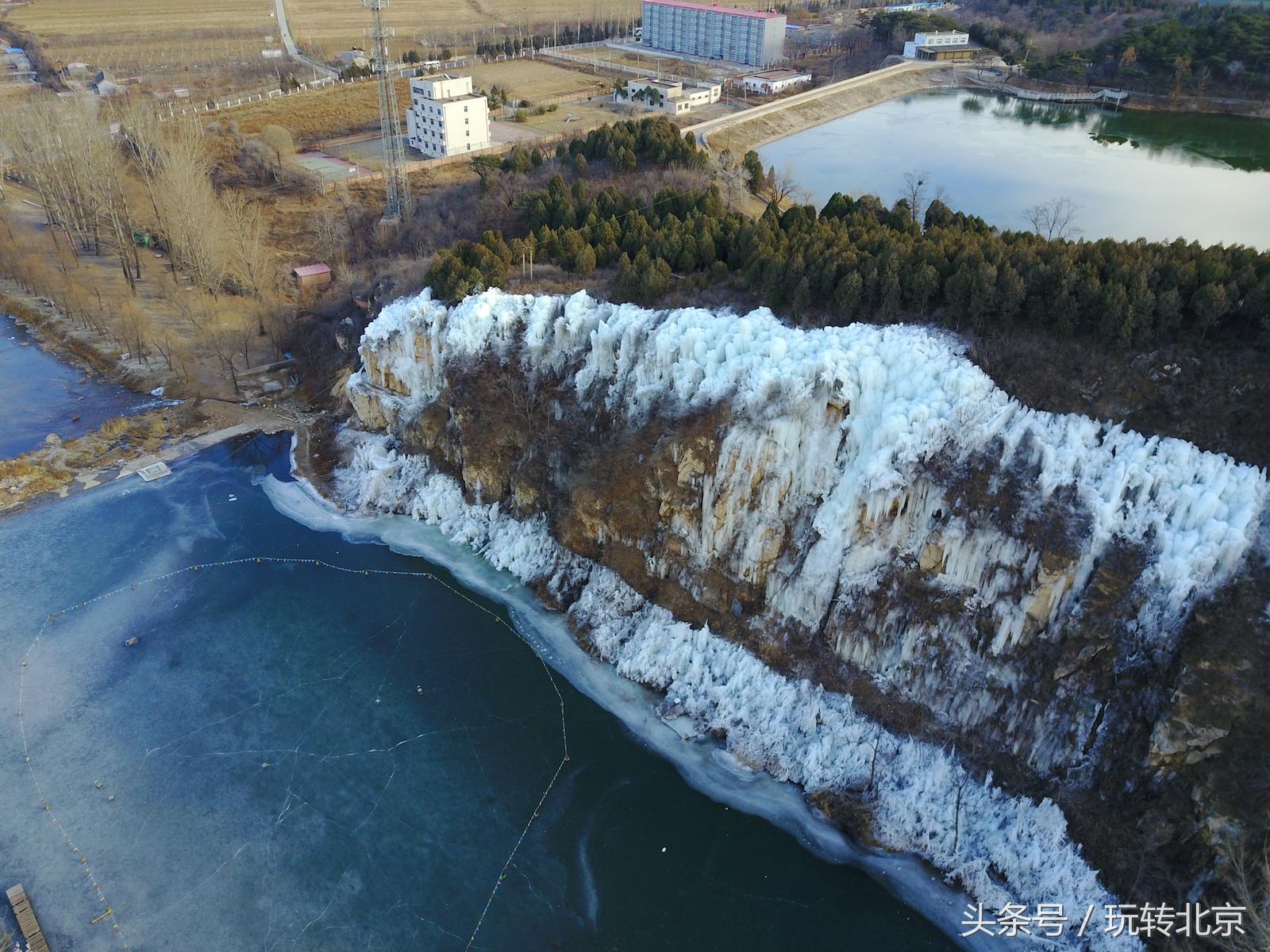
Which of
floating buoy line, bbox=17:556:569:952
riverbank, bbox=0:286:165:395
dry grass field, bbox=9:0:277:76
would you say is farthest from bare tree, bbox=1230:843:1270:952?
→ dry grass field, bbox=9:0:277:76

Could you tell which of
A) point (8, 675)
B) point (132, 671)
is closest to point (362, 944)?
point (132, 671)

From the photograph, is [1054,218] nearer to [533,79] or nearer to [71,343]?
[71,343]

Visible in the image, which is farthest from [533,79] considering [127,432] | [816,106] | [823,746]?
[823,746]

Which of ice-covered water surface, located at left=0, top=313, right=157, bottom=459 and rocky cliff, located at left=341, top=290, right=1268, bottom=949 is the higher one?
rocky cliff, located at left=341, top=290, right=1268, bottom=949

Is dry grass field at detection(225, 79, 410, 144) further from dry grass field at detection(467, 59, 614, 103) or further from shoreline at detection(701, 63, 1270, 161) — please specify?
shoreline at detection(701, 63, 1270, 161)

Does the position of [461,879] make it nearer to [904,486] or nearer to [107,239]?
[904,486]

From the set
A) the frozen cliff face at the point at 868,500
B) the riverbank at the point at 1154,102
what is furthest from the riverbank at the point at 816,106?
the frozen cliff face at the point at 868,500
